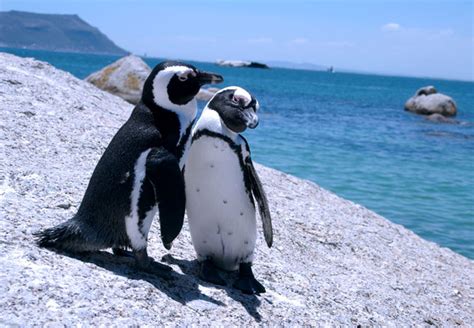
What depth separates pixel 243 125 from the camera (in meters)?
3.42

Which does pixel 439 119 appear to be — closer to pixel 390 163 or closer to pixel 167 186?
pixel 390 163

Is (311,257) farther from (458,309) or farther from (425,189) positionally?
(425,189)

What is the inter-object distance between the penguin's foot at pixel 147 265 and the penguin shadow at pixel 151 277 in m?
0.03

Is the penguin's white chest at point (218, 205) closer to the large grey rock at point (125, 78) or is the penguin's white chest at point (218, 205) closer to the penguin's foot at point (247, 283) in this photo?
the penguin's foot at point (247, 283)

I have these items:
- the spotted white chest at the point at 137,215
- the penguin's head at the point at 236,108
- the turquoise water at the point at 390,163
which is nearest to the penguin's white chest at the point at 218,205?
the penguin's head at the point at 236,108

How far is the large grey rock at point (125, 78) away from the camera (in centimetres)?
1445

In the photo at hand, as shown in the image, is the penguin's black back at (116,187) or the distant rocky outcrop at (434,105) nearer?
the penguin's black back at (116,187)

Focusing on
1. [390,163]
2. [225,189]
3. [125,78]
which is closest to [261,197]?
[225,189]

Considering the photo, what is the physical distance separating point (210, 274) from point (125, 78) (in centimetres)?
1202

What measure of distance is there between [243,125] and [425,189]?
1057cm

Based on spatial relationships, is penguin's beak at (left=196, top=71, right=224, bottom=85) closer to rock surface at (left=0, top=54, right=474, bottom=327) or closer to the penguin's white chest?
the penguin's white chest

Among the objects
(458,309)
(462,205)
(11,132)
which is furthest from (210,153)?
(462,205)

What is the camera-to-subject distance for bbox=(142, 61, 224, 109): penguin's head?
316cm

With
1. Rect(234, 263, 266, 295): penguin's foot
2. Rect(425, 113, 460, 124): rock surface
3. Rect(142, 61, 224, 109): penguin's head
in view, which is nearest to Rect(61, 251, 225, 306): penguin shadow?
Rect(234, 263, 266, 295): penguin's foot
